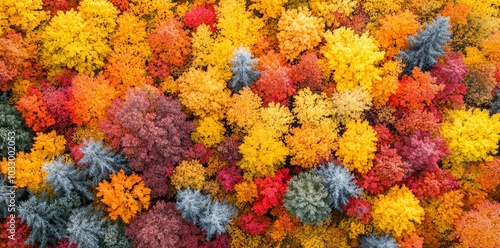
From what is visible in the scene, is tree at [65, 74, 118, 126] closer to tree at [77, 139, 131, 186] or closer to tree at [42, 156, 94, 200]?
tree at [77, 139, 131, 186]

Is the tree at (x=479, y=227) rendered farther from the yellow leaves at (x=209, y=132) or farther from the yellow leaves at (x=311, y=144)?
the yellow leaves at (x=209, y=132)

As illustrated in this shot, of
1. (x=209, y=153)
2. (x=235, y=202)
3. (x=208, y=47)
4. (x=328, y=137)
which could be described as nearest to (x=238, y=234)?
(x=235, y=202)

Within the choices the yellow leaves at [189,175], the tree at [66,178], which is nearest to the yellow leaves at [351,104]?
the yellow leaves at [189,175]

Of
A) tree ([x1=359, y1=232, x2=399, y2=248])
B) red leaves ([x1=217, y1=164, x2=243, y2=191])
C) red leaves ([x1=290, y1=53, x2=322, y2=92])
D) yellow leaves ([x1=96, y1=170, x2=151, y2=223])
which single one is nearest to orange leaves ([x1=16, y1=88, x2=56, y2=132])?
yellow leaves ([x1=96, y1=170, x2=151, y2=223])

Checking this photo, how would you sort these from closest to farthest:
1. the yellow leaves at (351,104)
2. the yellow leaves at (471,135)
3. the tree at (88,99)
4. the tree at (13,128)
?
the yellow leaves at (471,135) < the tree at (13,128) < the yellow leaves at (351,104) < the tree at (88,99)

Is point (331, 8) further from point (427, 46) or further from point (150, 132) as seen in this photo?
point (150, 132)

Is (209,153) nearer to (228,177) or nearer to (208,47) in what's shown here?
(228,177)

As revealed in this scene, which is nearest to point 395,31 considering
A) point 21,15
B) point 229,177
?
point 229,177
